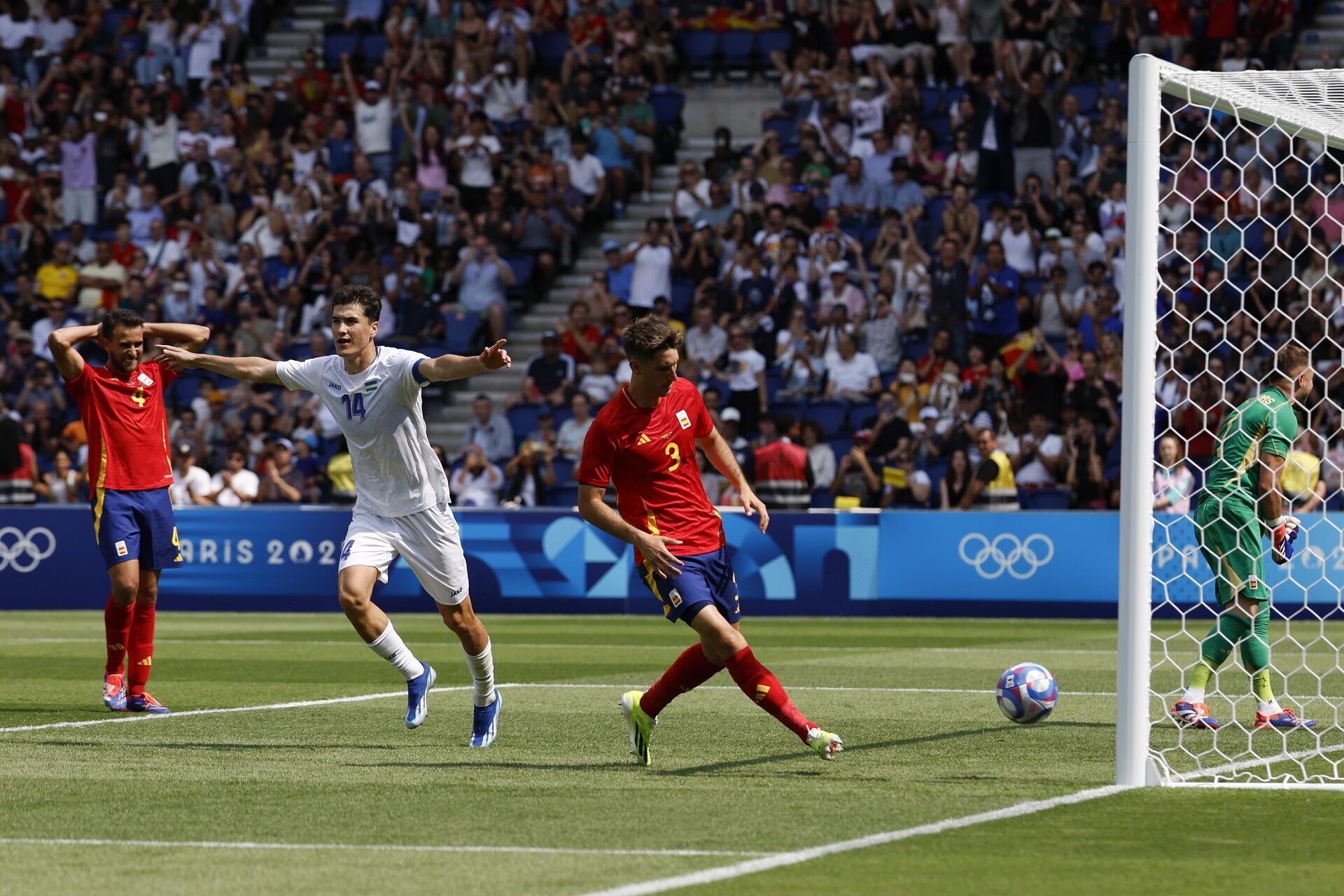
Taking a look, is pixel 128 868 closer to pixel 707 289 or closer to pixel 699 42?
pixel 707 289

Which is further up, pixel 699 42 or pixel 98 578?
pixel 699 42

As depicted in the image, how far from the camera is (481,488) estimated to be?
23406mm

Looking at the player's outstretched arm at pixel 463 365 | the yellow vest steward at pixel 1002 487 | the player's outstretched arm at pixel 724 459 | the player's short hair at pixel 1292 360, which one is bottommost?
the yellow vest steward at pixel 1002 487

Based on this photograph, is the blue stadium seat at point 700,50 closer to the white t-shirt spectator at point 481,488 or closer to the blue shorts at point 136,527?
the white t-shirt spectator at point 481,488

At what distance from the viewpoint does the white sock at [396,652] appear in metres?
9.88

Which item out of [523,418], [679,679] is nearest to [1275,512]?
[679,679]

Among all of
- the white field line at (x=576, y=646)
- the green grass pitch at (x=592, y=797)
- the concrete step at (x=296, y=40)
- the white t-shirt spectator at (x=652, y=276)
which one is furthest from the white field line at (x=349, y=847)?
the concrete step at (x=296, y=40)

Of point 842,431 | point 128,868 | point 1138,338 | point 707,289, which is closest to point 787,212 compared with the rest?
point 707,289

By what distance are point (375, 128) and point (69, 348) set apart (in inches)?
701

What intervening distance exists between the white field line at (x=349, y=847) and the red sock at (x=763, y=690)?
2.20 meters

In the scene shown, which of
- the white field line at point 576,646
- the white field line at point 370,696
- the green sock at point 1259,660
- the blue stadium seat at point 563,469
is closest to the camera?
the green sock at point 1259,660

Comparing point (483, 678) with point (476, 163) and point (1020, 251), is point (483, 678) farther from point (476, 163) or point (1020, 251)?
point (476, 163)

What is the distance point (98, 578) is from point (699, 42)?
482 inches

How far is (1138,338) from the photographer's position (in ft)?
27.0
